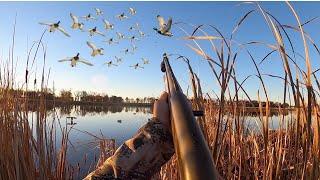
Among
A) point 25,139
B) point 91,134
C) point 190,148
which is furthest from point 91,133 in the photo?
point 190,148

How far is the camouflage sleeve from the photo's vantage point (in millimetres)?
932

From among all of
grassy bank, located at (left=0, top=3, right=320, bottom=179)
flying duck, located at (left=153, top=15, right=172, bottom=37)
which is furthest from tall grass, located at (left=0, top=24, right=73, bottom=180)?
flying duck, located at (left=153, top=15, right=172, bottom=37)

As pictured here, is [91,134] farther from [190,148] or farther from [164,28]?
[190,148]

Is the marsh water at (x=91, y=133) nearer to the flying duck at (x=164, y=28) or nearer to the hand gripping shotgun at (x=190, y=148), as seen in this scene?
the flying duck at (x=164, y=28)

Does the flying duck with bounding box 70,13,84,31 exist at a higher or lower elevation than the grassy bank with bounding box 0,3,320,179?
higher

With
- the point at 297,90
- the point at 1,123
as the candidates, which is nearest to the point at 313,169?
the point at 297,90

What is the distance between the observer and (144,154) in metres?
0.99

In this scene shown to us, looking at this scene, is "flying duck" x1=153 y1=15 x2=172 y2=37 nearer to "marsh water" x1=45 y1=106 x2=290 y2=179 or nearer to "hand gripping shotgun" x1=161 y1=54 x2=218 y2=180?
"hand gripping shotgun" x1=161 y1=54 x2=218 y2=180

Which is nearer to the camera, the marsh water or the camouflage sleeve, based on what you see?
the camouflage sleeve

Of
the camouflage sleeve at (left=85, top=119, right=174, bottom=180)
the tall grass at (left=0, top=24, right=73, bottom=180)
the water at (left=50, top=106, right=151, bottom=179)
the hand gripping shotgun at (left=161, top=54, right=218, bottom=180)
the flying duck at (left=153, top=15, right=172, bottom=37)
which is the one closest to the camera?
the hand gripping shotgun at (left=161, top=54, right=218, bottom=180)

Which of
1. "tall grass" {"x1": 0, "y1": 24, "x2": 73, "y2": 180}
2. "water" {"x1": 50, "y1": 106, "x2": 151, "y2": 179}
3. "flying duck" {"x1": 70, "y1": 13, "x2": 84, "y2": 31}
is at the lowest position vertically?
"water" {"x1": 50, "y1": 106, "x2": 151, "y2": 179}

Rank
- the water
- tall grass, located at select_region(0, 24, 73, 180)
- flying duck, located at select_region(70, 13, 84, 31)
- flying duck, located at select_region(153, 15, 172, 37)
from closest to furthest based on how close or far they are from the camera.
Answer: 1. flying duck, located at select_region(153, 15, 172, 37)
2. tall grass, located at select_region(0, 24, 73, 180)
3. flying duck, located at select_region(70, 13, 84, 31)
4. the water

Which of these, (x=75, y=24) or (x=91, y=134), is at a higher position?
(x=75, y=24)

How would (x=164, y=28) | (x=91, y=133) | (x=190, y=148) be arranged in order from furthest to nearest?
(x=91, y=133) < (x=164, y=28) < (x=190, y=148)
